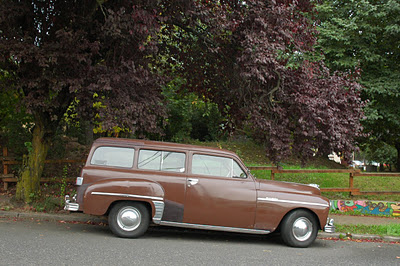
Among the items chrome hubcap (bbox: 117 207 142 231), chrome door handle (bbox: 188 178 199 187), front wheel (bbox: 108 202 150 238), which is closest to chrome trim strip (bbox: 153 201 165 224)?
front wheel (bbox: 108 202 150 238)

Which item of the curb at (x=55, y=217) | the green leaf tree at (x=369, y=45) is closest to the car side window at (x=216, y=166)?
the curb at (x=55, y=217)

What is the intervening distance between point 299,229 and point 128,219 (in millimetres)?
3260

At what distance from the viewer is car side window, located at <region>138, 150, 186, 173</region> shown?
7.65 meters

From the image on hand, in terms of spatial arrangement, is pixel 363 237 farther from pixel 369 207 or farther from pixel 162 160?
pixel 162 160

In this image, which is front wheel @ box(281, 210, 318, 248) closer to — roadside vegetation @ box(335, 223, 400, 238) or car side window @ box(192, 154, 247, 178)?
car side window @ box(192, 154, 247, 178)

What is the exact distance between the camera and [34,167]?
9.98 meters

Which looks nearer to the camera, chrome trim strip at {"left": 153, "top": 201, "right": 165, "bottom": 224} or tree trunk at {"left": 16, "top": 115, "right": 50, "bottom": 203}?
chrome trim strip at {"left": 153, "top": 201, "right": 165, "bottom": 224}

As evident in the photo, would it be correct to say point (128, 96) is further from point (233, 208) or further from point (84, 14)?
point (233, 208)

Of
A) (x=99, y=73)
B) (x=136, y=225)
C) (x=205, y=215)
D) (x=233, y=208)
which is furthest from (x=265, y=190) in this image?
(x=99, y=73)

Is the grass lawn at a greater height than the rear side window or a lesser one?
lesser

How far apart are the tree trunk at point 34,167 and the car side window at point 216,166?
4526 mm

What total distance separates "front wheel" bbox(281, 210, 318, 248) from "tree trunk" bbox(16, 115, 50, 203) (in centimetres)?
624

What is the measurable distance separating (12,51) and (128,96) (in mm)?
2487

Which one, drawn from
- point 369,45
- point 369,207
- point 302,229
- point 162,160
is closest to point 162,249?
point 162,160
